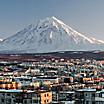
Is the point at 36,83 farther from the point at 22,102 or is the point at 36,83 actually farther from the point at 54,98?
the point at 22,102

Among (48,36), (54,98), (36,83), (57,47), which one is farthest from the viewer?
(48,36)

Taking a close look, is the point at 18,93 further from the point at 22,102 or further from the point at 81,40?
the point at 81,40

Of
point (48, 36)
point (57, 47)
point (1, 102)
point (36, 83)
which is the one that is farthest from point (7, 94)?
point (48, 36)

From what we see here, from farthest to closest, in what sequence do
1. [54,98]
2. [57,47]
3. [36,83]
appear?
[57,47], [36,83], [54,98]

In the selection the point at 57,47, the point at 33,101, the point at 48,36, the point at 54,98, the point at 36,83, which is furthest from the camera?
the point at 48,36

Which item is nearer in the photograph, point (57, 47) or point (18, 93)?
point (18, 93)

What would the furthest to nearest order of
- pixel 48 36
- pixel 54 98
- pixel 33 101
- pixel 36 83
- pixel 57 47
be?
pixel 48 36 < pixel 57 47 < pixel 36 83 < pixel 54 98 < pixel 33 101

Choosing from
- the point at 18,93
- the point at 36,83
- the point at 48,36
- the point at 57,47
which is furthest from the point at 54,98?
the point at 48,36

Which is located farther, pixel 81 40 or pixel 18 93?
pixel 81 40

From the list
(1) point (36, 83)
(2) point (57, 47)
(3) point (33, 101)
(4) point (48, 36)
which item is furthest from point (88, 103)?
(4) point (48, 36)
